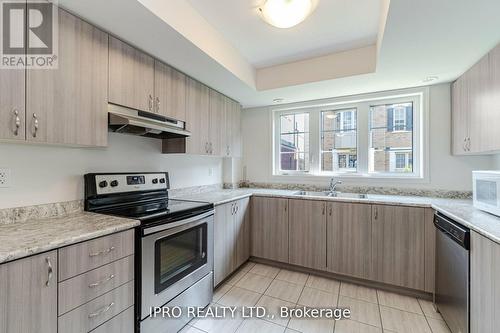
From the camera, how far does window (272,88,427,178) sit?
2869 millimetres

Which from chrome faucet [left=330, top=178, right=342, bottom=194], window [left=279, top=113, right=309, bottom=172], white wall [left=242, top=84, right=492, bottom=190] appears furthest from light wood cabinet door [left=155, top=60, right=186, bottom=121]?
white wall [left=242, top=84, right=492, bottom=190]

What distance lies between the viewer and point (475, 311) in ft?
4.57

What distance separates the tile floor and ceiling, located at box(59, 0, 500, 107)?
85.6 inches

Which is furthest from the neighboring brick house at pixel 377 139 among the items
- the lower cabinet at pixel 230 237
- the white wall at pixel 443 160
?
the lower cabinet at pixel 230 237

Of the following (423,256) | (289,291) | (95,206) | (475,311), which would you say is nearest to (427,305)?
(423,256)

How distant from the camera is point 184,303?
1.80m

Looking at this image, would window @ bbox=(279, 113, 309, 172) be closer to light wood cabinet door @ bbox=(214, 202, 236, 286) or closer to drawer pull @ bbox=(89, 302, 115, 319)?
light wood cabinet door @ bbox=(214, 202, 236, 286)

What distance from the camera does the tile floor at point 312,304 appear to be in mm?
1799

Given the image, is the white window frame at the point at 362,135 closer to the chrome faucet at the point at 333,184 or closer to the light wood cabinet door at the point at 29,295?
the chrome faucet at the point at 333,184

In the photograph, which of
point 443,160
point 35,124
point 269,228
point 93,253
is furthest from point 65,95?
point 443,160

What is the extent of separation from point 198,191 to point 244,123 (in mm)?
1414

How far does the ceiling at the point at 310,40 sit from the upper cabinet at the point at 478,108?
0.11m

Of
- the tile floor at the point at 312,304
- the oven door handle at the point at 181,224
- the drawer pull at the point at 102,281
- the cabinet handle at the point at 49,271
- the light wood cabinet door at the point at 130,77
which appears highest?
the light wood cabinet door at the point at 130,77

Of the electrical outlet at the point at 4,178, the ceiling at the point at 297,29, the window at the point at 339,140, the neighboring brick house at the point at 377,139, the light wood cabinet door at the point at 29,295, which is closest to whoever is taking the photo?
the light wood cabinet door at the point at 29,295
